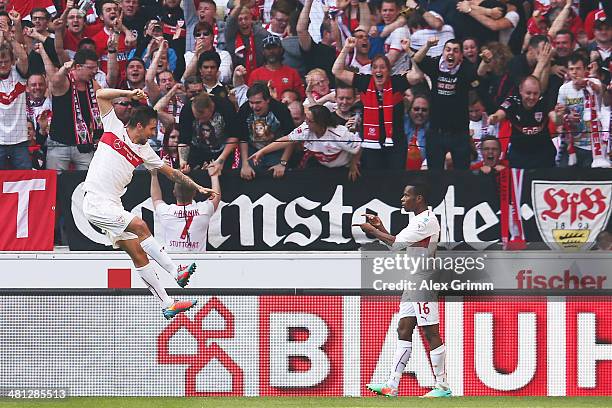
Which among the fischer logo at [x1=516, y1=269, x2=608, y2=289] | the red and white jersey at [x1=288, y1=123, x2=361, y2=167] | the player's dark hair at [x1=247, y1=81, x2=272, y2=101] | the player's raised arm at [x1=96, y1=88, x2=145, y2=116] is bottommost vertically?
the fischer logo at [x1=516, y1=269, x2=608, y2=289]

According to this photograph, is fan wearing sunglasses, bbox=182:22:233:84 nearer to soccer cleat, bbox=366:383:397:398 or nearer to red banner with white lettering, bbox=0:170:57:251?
red banner with white lettering, bbox=0:170:57:251

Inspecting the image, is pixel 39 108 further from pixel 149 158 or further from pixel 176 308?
pixel 176 308

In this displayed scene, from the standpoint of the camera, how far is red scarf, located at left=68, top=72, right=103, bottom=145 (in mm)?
12719

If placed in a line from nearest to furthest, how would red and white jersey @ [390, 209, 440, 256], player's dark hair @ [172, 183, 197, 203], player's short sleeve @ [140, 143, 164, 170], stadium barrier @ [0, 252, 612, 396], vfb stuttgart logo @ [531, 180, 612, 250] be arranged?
player's short sleeve @ [140, 143, 164, 170] → red and white jersey @ [390, 209, 440, 256] → stadium barrier @ [0, 252, 612, 396] → vfb stuttgart logo @ [531, 180, 612, 250] → player's dark hair @ [172, 183, 197, 203]

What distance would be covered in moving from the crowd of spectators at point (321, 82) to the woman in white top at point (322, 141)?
0.02 metres

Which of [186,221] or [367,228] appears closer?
[367,228]

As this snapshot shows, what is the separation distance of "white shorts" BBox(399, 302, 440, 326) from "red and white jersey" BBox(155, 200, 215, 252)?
321cm

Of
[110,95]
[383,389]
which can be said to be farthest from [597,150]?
[110,95]

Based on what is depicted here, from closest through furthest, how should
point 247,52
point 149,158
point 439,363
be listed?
1. point 149,158
2. point 439,363
3. point 247,52

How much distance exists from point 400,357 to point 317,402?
2.83 feet

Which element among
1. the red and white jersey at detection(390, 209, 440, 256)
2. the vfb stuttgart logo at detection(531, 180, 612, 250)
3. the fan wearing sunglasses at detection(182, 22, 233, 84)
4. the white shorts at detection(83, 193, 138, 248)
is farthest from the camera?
the fan wearing sunglasses at detection(182, 22, 233, 84)

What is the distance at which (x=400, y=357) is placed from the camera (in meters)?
9.84

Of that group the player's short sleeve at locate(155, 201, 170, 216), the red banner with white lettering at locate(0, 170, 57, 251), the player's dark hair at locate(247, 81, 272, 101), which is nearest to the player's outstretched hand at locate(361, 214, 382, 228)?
the player's dark hair at locate(247, 81, 272, 101)

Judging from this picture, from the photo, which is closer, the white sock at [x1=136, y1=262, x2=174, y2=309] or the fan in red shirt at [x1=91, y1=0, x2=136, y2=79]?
the white sock at [x1=136, y1=262, x2=174, y2=309]
